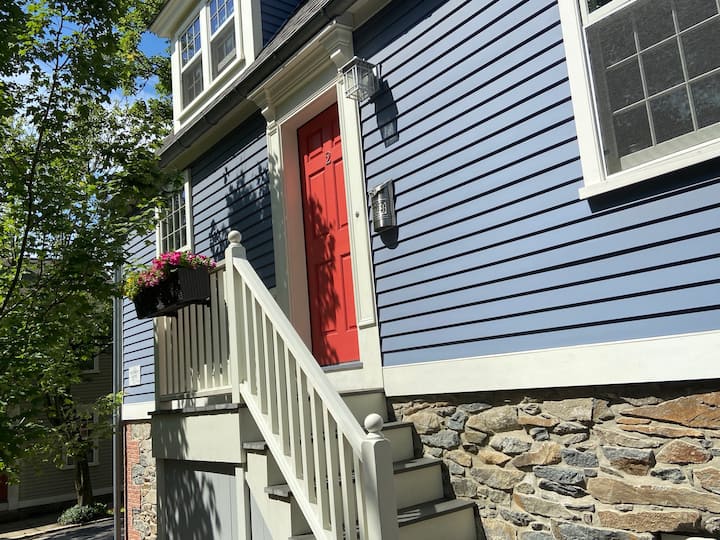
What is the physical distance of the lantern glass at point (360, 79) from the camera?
4.34 m

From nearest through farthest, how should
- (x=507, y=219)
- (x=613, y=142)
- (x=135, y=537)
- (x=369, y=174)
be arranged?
(x=613, y=142)
(x=507, y=219)
(x=369, y=174)
(x=135, y=537)

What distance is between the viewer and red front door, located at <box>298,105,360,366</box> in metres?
4.78

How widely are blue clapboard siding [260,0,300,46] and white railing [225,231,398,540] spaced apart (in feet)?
11.0

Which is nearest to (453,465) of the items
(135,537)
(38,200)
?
(38,200)

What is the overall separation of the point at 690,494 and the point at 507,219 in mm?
1624

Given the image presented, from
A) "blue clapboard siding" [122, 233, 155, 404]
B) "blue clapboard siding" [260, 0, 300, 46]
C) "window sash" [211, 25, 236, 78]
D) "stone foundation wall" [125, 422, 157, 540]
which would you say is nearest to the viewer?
"blue clapboard siding" [260, 0, 300, 46]

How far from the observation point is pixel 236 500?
378 centimetres

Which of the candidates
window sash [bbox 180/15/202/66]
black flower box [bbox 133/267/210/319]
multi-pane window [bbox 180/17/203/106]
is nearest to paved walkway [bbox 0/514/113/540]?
black flower box [bbox 133/267/210/319]

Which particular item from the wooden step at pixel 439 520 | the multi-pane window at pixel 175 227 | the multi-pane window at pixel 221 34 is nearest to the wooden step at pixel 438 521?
the wooden step at pixel 439 520

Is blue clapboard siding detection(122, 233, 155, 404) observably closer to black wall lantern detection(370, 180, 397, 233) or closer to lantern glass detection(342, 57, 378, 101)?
lantern glass detection(342, 57, 378, 101)

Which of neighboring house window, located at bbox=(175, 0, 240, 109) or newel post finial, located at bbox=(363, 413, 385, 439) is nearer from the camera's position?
newel post finial, located at bbox=(363, 413, 385, 439)

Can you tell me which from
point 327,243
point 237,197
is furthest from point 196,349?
point 237,197

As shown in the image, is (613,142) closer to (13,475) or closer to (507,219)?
(507,219)

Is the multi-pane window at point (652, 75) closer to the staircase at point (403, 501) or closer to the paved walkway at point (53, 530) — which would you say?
the staircase at point (403, 501)
